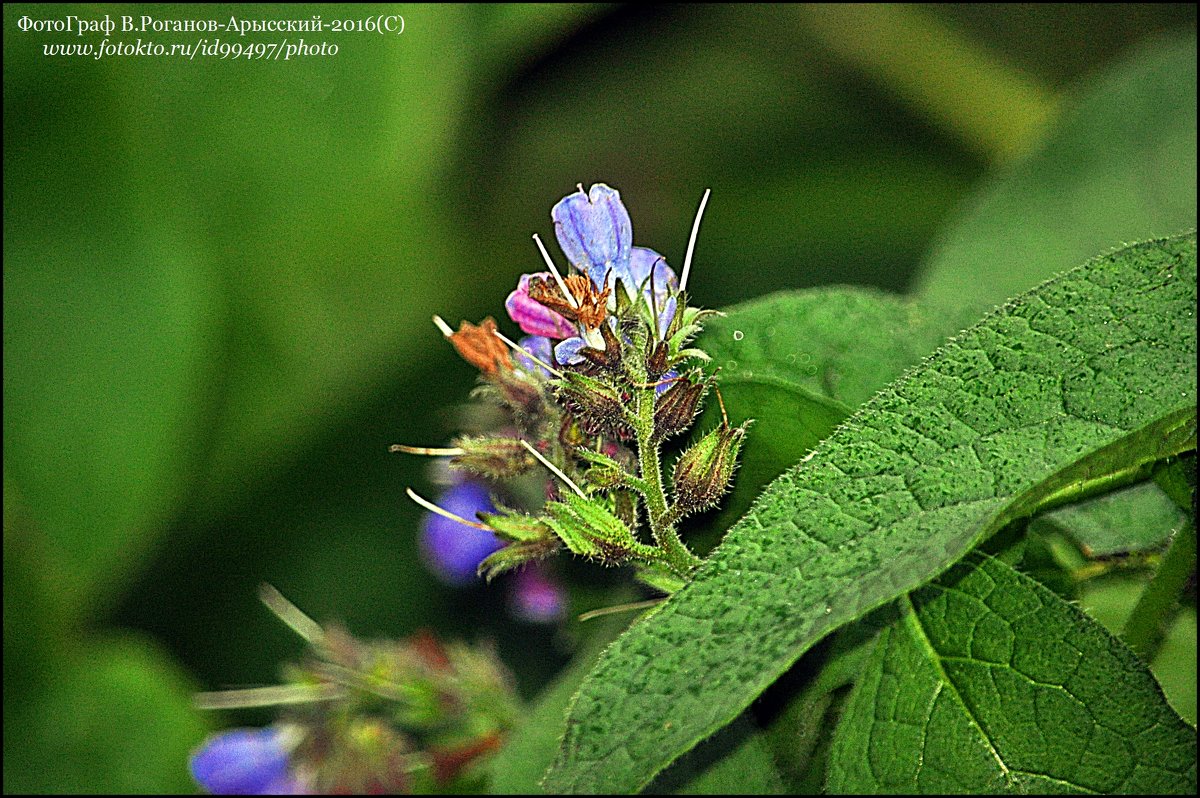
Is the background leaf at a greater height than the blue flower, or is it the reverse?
the blue flower

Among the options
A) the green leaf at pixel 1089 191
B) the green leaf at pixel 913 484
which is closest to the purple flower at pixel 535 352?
the green leaf at pixel 913 484

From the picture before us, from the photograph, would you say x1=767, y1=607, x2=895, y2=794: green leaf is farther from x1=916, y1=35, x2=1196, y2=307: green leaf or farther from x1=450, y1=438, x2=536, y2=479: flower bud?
x1=916, y1=35, x2=1196, y2=307: green leaf

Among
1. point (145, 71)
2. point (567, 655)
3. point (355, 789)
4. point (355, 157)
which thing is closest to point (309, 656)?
point (355, 789)

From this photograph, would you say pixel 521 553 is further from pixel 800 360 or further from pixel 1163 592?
pixel 1163 592

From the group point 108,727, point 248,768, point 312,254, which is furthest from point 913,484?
point 312,254

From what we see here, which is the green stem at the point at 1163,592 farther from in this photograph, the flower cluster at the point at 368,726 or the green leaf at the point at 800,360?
the flower cluster at the point at 368,726

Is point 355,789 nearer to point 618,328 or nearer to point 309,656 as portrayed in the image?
point 309,656

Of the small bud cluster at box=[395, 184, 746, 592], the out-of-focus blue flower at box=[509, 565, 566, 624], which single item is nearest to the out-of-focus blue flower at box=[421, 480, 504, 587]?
the out-of-focus blue flower at box=[509, 565, 566, 624]
